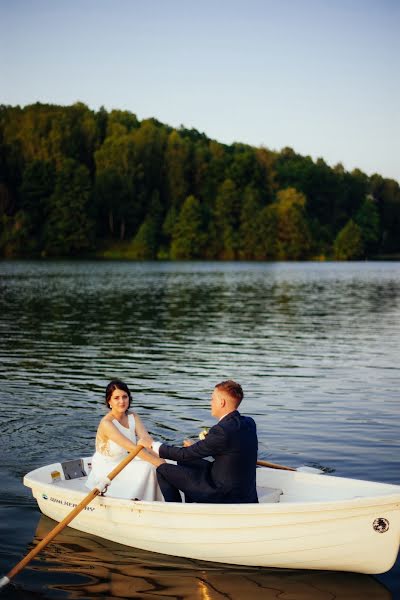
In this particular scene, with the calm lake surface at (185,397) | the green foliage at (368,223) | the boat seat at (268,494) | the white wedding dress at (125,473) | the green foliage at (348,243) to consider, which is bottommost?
the calm lake surface at (185,397)

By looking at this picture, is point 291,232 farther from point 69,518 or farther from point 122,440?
point 69,518

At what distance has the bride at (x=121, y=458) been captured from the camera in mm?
9211

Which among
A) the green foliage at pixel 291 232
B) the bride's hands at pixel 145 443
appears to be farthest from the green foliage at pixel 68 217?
the bride's hands at pixel 145 443

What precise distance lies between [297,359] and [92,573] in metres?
15.3

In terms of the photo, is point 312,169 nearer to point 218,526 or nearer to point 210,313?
point 210,313

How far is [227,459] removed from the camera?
8.41 m

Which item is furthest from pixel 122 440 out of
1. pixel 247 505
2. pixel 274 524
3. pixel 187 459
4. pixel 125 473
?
pixel 274 524

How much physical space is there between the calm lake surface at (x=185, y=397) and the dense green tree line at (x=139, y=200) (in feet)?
292

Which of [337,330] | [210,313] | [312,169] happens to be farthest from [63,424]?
[312,169]

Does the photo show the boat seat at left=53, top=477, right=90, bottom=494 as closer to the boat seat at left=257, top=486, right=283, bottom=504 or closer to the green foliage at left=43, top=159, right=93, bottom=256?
the boat seat at left=257, top=486, right=283, bottom=504

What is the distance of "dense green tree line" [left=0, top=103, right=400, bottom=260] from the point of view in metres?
131

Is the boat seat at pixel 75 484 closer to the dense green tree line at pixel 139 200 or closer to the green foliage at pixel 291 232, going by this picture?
the dense green tree line at pixel 139 200

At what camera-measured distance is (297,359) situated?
2333 cm

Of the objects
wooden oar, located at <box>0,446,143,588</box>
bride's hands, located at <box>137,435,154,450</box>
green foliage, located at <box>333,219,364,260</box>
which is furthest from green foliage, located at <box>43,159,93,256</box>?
wooden oar, located at <box>0,446,143,588</box>
